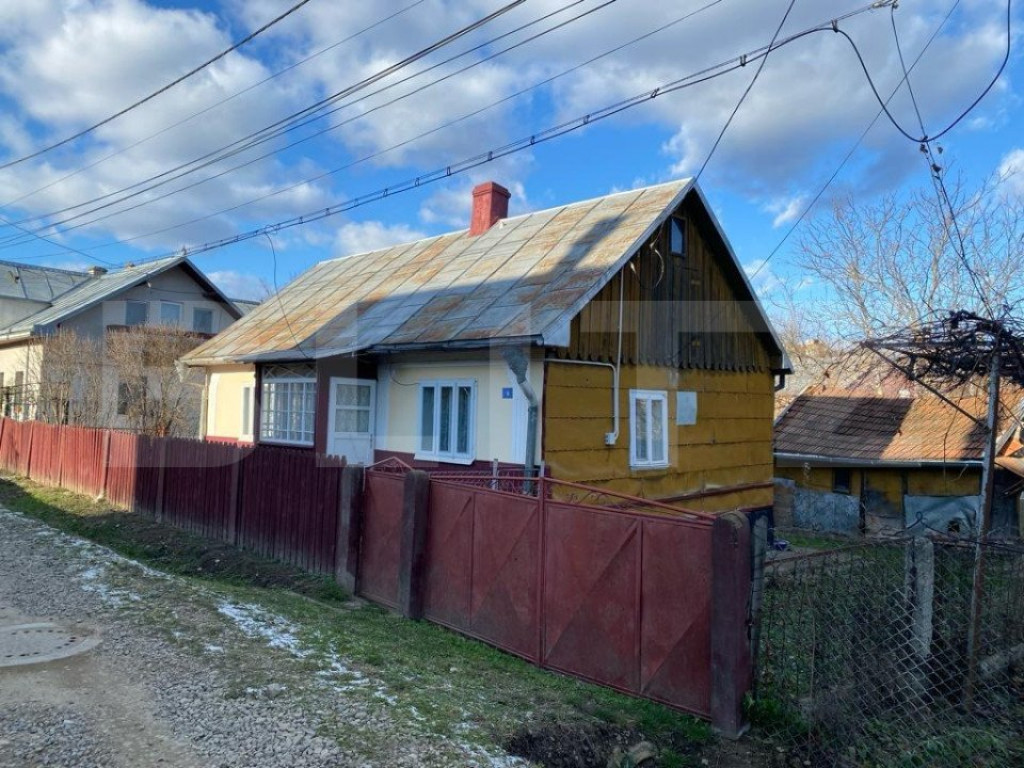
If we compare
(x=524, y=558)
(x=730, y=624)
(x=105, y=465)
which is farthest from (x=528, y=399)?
(x=105, y=465)

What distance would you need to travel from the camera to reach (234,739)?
13.7 ft

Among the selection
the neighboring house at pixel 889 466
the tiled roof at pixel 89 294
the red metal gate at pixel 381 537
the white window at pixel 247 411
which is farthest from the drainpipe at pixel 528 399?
the tiled roof at pixel 89 294

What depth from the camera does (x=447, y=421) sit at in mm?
11141

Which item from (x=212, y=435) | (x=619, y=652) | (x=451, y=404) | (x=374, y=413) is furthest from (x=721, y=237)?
(x=212, y=435)

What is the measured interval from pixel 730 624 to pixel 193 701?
11.7 ft

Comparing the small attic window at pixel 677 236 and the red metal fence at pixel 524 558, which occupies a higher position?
the small attic window at pixel 677 236

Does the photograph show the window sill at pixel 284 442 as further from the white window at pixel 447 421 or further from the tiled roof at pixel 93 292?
the tiled roof at pixel 93 292

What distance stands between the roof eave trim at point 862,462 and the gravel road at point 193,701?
1360cm

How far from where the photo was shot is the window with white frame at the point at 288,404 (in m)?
12.9

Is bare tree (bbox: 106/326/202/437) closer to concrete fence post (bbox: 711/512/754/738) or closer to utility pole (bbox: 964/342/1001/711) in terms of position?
concrete fence post (bbox: 711/512/754/738)

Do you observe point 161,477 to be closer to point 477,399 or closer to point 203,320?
point 477,399

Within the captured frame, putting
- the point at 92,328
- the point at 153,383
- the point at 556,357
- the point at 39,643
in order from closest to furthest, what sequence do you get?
the point at 39,643 < the point at 556,357 < the point at 153,383 < the point at 92,328

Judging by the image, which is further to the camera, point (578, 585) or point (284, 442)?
point (284, 442)

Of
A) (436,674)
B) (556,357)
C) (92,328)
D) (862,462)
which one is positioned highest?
(92,328)
